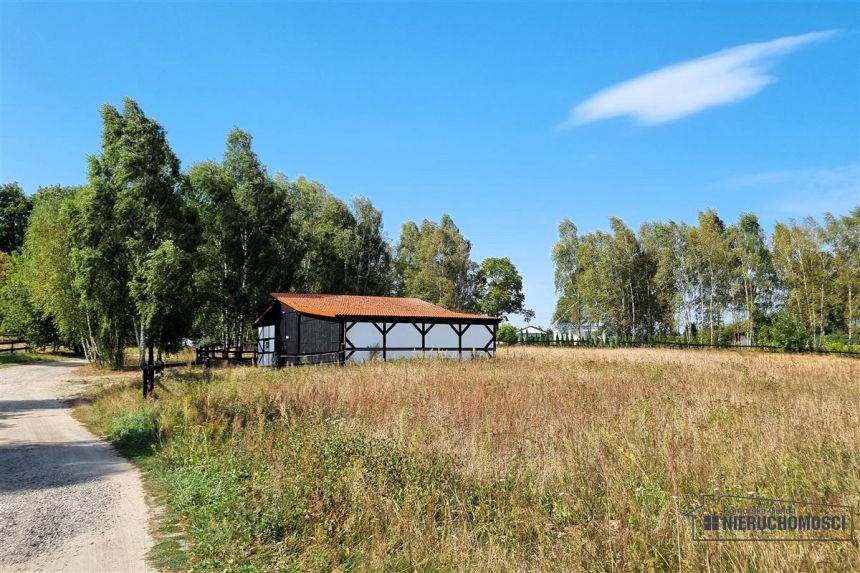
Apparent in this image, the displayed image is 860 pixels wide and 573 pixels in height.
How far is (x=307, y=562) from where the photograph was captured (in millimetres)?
4707

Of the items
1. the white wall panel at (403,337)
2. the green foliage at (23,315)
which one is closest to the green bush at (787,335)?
the white wall panel at (403,337)

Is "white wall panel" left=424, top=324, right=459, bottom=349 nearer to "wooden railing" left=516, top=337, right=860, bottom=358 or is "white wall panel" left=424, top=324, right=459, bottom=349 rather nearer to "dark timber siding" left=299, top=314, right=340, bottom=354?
"dark timber siding" left=299, top=314, right=340, bottom=354

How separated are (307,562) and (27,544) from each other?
3.20 meters

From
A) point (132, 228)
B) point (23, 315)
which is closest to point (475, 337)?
point (132, 228)

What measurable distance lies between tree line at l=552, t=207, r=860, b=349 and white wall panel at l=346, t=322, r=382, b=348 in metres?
32.7

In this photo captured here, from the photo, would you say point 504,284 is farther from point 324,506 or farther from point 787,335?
point 324,506

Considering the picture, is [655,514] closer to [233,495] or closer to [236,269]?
[233,495]

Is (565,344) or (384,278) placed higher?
(384,278)

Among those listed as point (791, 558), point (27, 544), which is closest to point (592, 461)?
point (791, 558)

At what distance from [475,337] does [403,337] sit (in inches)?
194

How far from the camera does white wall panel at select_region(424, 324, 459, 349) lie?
30562mm

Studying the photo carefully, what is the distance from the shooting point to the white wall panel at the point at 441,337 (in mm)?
30562
